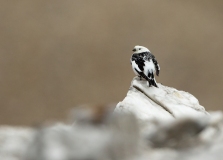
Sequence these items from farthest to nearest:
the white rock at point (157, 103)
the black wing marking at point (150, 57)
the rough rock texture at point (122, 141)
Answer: the black wing marking at point (150, 57), the white rock at point (157, 103), the rough rock texture at point (122, 141)

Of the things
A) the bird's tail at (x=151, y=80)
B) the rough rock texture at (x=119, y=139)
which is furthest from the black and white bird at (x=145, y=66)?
the rough rock texture at (x=119, y=139)

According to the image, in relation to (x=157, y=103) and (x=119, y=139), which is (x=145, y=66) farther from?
(x=119, y=139)

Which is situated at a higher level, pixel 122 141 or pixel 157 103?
pixel 157 103

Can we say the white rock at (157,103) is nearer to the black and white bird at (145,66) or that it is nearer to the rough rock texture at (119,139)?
the black and white bird at (145,66)

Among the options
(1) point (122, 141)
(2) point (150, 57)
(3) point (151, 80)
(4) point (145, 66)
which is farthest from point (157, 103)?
(1) point (122, 141)

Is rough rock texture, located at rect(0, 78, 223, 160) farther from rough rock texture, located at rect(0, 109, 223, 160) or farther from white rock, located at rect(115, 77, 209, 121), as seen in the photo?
white rock, located at rect(115, 77, 209, 121)

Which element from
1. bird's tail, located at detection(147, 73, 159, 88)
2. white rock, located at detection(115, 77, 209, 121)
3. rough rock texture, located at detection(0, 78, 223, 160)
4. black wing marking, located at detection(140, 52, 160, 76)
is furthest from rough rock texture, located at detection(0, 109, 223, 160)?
black wing marking, located at detection(140, 52, 160, 76)
